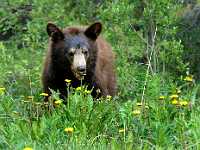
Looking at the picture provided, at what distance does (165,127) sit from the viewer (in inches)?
258

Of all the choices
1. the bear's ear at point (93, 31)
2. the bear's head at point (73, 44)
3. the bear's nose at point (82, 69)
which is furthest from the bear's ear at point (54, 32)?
the bear's nose at point (82, 69)

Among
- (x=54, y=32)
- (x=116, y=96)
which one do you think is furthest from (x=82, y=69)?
(x=54, y=32)

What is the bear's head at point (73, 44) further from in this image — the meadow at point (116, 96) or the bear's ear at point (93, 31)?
the meadow at point (116, 96)

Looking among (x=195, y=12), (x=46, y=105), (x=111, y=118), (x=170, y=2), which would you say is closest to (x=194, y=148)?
(x=111, y=118)

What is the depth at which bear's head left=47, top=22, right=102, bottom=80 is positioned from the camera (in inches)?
361

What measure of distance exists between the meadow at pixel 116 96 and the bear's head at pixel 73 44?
1.90 ft

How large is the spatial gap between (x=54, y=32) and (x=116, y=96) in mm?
1506

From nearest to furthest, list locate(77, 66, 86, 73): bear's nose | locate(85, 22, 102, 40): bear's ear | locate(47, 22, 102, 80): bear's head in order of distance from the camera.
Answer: locate(77, 66, 86, 73): bear's nose
locate(47, 22, 102, 80): bear's head
locate(85, 22, 102, 40): bear's ear

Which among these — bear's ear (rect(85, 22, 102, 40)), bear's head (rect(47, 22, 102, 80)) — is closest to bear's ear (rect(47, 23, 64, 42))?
bear's head (rect(47, 22, 102, 80))

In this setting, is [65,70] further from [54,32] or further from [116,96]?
[116,96]

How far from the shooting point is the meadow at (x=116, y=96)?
639 centimetres

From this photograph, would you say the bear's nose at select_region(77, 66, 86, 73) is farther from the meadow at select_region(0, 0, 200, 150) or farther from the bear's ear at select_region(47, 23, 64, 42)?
the bear's ear at select_region(47, 23, 64, 42)

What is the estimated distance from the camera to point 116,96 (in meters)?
8.25

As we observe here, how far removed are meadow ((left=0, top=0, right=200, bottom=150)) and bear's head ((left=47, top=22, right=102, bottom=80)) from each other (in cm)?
58
